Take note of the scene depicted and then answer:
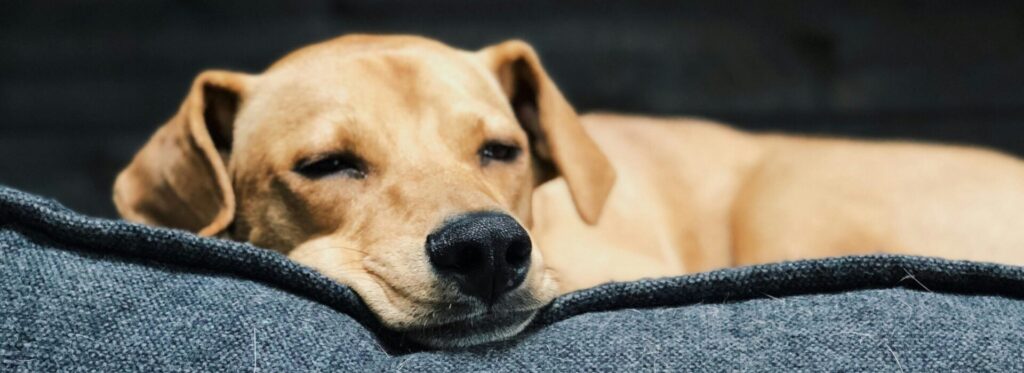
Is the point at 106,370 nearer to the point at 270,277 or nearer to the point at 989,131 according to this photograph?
the point at 270,277

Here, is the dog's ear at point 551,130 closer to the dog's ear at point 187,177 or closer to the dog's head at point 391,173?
the dog's head at point 391,173

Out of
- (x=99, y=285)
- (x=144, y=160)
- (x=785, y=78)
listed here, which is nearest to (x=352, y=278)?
(x=99, y=285)

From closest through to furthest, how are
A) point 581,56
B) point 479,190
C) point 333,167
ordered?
point 479,190, point 333,167, point 581,56

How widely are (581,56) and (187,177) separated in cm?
144

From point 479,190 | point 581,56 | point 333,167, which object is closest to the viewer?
point 479,190

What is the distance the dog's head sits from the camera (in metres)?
1.19

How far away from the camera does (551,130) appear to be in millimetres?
1852

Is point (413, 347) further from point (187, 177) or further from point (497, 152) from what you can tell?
point (187, 177)

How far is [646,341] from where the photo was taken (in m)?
1.06

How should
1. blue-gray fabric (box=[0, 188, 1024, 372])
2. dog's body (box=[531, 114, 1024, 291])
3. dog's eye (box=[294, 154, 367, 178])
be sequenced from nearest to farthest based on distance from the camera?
blue-gray fabric (box=[0, 188, 1024, 372]), dog's eye (box=[294, 154, 367, 178]), dog's body (box=[531, 114, 1024, 291])

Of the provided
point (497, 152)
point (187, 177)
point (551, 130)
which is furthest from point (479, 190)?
point (187, 177)

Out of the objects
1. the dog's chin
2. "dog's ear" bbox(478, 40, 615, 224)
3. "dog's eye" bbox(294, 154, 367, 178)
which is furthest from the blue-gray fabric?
"dog's ear" bbox(478, 40, 615, 224)

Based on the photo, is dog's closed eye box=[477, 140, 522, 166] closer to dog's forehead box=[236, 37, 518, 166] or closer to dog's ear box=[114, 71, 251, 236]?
dog's forehead box=[236, 37, 518, 166]

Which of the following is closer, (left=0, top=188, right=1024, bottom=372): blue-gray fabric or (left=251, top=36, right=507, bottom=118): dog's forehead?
(left=0, top=188, right=1024, bottom=372): blue-gray fabric
